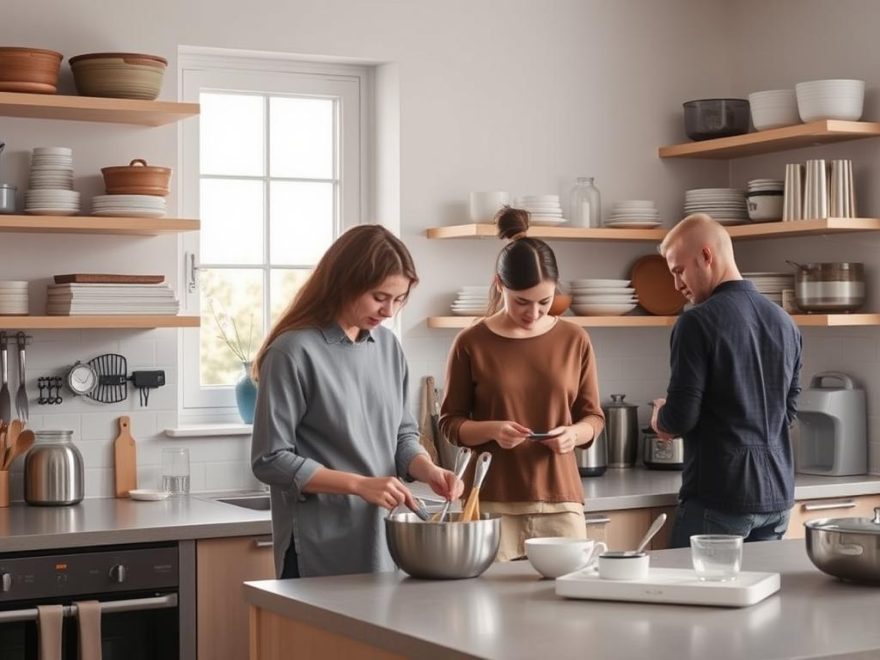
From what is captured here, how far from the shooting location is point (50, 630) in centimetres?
371

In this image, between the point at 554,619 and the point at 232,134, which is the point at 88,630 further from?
the point at 232,134

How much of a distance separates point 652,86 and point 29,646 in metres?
3.27

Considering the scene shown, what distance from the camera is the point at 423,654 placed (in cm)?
220

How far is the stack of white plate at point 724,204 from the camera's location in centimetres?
546

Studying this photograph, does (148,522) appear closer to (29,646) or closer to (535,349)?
(29,646)

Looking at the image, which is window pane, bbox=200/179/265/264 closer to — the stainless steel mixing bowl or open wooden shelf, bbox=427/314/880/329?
open wooden shelf, bbox=427/314/880/329

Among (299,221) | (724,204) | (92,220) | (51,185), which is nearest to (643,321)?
(724,204)

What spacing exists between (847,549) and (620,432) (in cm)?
271

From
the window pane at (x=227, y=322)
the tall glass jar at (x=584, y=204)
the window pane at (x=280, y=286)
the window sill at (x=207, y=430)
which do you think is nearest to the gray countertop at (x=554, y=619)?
the window sill at (x=207, y=430)

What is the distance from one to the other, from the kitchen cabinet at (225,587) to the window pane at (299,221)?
4.63 feet

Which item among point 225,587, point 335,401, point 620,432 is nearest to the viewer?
point 335,401

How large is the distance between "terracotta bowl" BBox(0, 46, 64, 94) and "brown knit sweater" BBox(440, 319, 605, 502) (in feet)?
5.21

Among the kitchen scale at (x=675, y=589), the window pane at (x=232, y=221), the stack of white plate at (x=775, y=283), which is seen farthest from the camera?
the stack of white plate at (x=775, y=283)

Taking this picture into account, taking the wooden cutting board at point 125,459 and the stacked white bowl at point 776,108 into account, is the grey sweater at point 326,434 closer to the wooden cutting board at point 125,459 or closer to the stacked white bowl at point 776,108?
the wooden cutting board at point 125,459
